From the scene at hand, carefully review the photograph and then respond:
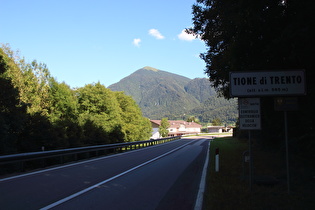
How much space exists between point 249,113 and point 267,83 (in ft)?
3.07

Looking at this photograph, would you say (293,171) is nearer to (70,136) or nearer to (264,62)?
(264,62)

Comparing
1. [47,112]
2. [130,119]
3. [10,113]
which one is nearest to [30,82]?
[47,112]

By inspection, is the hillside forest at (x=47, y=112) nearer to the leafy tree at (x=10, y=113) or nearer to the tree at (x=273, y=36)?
the leafy tree at (x=10, y=113)

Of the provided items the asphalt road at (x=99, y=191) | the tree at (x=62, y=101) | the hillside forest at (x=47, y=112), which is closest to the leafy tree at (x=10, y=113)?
the hillside forest at (x=47, y=112)

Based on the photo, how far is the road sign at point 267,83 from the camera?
731 centimetres

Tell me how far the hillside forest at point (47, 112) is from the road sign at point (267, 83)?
12073 millimetres

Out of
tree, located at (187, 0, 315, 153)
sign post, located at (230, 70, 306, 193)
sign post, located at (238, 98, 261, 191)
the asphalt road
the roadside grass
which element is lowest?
the asphalt road

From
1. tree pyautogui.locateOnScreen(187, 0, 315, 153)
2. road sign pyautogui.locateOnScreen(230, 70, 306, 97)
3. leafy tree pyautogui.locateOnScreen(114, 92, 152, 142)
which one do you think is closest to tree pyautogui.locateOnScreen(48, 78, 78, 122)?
leafy tree pyautogui.locateOnScreen(114, 92, 152, 142)

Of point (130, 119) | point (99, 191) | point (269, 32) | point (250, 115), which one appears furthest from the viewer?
point (130, 119)

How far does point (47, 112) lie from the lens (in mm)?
37812

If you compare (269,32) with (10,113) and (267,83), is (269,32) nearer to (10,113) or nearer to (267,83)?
(267,83)

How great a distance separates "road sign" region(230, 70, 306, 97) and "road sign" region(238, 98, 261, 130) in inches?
6.7

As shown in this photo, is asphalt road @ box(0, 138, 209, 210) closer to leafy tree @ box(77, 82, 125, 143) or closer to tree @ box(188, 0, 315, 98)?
tree @ box(188, 0, 315, 98)

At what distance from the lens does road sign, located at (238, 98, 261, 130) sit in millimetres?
7336
